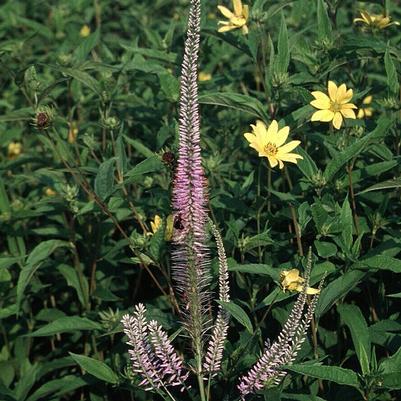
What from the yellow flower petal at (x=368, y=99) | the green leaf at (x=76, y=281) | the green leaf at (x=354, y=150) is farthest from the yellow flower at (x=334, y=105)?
the green leaf at (x=76, y=281)

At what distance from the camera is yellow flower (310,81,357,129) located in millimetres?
2686

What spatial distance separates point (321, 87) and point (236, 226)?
0.71 m

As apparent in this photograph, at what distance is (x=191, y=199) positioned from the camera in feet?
6.35

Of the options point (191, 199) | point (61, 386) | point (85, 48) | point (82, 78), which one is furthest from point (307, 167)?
point (85, 48)

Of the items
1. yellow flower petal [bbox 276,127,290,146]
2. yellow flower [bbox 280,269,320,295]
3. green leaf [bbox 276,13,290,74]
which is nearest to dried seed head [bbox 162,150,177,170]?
yellow flower petal [bbox 276,127,290,146]

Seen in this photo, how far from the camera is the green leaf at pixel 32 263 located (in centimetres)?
277

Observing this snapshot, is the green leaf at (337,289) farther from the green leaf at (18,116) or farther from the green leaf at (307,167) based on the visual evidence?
the green leaf at (18,116)

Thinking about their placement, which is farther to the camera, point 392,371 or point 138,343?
point 392,371

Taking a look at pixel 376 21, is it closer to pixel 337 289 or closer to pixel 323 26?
pixel 323 26

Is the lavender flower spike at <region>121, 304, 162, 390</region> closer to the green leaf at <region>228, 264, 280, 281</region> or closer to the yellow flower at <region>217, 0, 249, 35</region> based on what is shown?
the green leaf at <region>228, 264, 280, 281</region>

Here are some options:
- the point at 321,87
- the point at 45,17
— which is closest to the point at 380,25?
the point at 321,87

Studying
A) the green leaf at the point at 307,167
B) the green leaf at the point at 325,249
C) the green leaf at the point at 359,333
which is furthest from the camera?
the green leaf at the point at 307,167

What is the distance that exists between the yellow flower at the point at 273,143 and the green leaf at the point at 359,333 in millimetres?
495

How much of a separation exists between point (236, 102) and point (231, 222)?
44 cm
